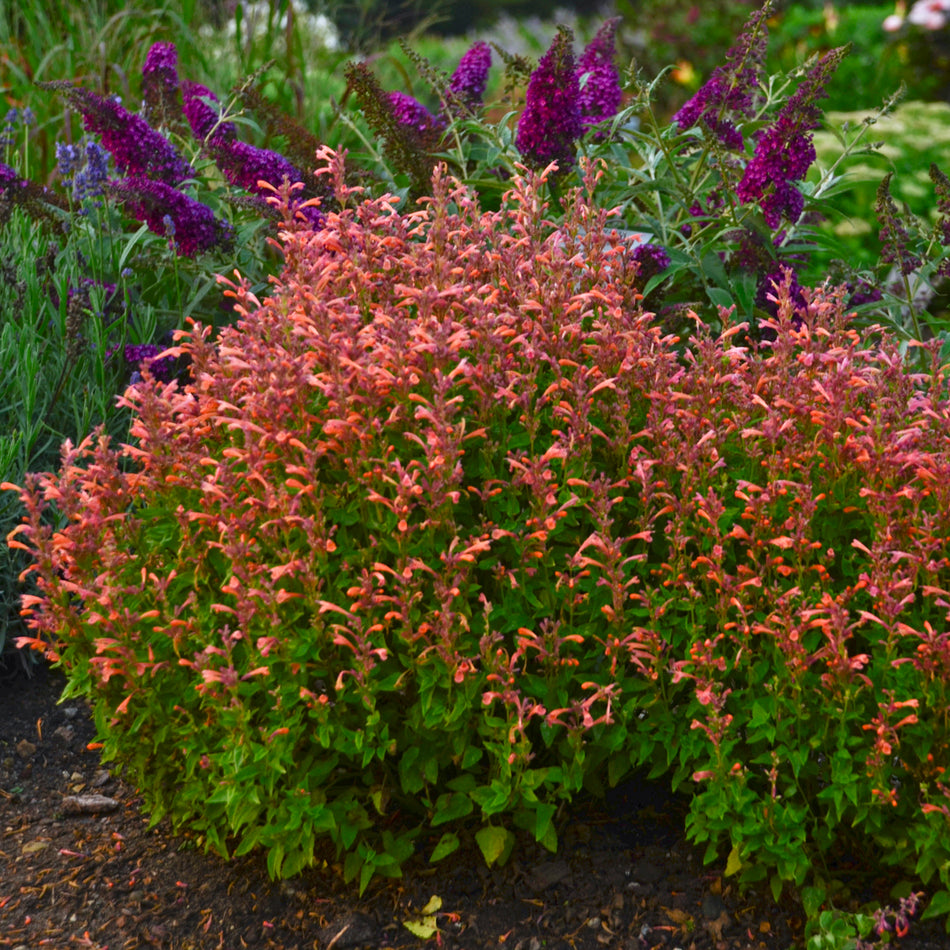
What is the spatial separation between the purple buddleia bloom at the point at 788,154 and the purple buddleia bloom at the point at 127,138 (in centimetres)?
201

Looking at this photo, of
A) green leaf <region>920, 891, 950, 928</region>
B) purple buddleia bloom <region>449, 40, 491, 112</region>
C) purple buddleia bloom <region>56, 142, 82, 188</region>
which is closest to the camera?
green leaf <region>920, 891, 950, 928</region>

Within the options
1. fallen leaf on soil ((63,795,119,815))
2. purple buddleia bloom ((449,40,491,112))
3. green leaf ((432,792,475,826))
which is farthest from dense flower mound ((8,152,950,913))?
purple buddleia bloom ((449,40,491,112))

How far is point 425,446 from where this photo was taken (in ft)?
7.11

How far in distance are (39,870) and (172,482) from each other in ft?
3.55

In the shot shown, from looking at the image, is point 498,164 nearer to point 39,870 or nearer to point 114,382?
point 114,382

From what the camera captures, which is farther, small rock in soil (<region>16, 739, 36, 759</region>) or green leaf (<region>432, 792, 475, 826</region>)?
small rock in soil (<region>16, 739, 36, 759</region>)

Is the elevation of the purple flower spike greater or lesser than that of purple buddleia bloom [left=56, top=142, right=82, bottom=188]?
lesser

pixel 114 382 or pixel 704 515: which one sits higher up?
pixel 114 382

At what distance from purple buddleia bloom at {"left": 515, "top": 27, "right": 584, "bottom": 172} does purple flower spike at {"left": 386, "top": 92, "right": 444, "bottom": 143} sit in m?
0.73

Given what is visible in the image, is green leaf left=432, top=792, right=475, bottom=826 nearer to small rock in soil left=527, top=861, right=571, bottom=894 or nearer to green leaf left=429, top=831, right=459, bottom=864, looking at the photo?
green leaf left=429, top=831, right=459, bottom=864

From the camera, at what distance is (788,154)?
3.34 metres

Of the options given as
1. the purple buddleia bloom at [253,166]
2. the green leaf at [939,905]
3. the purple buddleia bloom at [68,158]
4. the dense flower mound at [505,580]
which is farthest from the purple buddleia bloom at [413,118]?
the green leaf at [939,905]

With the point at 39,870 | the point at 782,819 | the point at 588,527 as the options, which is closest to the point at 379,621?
the point at 588,527

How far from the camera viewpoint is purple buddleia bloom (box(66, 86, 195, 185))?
354 centimetres
